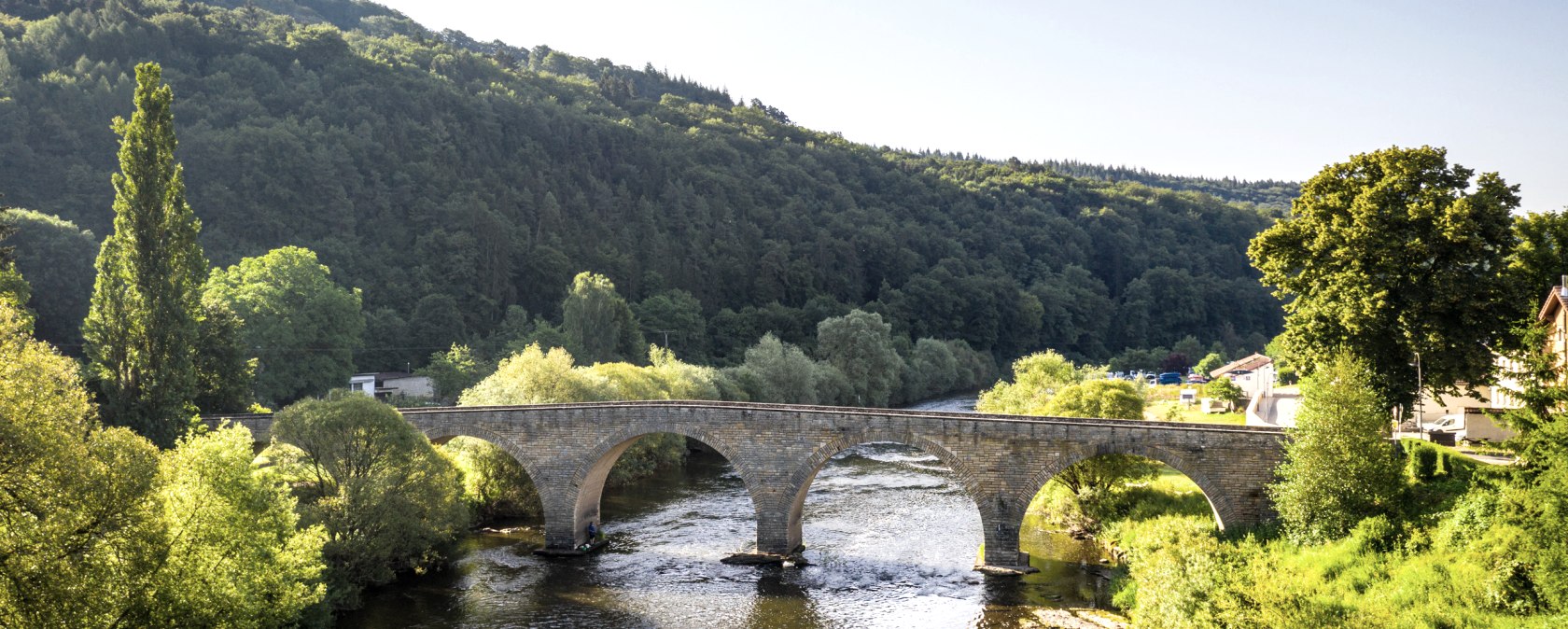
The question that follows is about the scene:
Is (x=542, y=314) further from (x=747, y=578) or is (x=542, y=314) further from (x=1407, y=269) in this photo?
(x=1407, y=269)

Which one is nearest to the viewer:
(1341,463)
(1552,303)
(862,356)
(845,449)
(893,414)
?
(1341,463)

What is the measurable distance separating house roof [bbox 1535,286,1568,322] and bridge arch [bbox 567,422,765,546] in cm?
2615

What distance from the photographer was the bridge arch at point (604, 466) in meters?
38.8

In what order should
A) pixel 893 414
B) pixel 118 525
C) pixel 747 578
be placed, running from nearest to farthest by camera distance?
pixel 118 525 < pixel 747 578 < pixel 893 414

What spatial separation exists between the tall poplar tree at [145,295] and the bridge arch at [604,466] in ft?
49.3

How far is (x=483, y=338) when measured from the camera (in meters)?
86.2

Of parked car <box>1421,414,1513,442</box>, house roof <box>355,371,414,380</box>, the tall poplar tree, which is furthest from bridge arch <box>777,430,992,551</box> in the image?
house roof <box>355,371,414,380</box>

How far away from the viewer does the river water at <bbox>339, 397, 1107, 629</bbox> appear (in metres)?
32.0

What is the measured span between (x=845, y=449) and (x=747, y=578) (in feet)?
18.9

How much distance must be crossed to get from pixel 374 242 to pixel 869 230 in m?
67.2

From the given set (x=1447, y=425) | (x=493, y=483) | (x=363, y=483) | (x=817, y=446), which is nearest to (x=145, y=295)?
→ (x=363, y=483)

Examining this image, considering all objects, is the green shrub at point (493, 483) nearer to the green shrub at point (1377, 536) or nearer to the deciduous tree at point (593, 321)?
the deciduous tree at point (593, 321)

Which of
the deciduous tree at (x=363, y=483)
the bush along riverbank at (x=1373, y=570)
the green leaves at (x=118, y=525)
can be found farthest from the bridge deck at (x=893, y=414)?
the green leaves at (x=118, y=525)

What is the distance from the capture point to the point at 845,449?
124 feet
